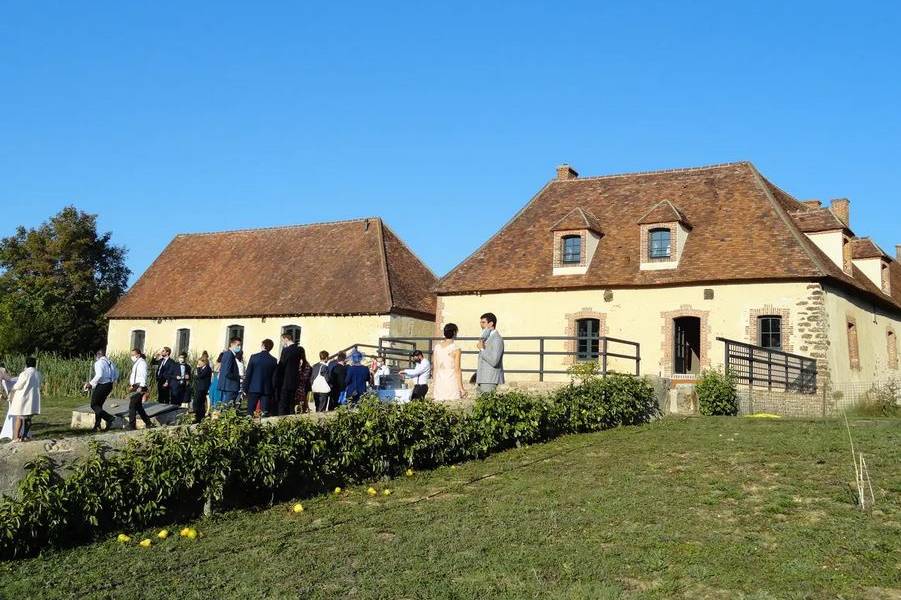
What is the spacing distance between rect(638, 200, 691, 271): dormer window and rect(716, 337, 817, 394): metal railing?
3523 millimetres

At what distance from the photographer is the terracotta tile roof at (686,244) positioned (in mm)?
21766

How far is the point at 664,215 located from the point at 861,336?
6.80 meters

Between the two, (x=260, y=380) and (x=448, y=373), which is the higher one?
(x=448, y=373)

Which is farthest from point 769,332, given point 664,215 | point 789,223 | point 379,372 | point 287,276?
point 287,276

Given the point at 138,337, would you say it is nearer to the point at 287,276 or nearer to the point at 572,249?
the point at 287,276

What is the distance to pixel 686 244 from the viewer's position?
76.3 ft

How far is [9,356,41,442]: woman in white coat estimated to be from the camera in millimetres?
12102

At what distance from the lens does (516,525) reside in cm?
697

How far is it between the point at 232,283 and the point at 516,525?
27.6 metres

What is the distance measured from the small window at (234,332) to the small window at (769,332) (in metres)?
18.5

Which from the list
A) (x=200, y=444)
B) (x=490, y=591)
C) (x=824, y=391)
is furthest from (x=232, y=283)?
(x=490, y=591)

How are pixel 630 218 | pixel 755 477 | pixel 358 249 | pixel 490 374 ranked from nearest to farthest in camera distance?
pixel 755 477, pixel 490 374, pixel 630 218, pixel 358 249

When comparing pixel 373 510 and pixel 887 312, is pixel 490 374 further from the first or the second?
pixel 887 312

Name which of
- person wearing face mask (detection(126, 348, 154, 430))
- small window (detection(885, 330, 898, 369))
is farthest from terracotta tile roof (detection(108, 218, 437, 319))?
small window (detection(885, 330, 898, 369))
